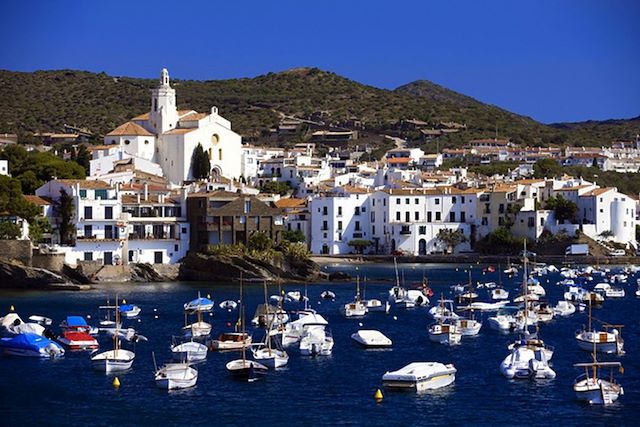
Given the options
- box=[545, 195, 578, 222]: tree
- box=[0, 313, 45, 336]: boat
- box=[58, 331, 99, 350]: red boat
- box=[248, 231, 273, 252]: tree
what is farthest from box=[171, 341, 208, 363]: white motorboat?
box=[545, 195, 578, 222]: tree

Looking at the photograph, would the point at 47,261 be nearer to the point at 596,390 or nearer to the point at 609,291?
the point at 609,291

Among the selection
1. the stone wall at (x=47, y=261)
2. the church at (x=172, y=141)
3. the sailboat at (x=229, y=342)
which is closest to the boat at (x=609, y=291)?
the sailboat at (x=229, y=342)

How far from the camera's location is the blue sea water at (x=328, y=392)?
3247 cm

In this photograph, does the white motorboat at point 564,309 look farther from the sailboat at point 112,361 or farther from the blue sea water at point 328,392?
the sailboat at point 112,361

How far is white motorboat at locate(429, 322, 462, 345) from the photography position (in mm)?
45875

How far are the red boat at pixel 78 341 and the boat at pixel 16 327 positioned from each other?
910mm

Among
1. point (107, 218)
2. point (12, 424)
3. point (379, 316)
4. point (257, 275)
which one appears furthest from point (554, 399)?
point (107, 218)

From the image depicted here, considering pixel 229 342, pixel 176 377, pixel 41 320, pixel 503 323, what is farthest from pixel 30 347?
pixel 503 323

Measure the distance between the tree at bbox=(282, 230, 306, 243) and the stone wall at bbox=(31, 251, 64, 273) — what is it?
23102 millimetres

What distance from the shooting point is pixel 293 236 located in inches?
3561

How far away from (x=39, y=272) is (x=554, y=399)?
126ft

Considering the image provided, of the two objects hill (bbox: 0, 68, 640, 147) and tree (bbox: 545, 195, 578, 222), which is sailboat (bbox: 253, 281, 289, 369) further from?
hill (bbox: 0, 68, 640, 147)

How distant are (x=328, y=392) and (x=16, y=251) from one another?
3576 centimetres

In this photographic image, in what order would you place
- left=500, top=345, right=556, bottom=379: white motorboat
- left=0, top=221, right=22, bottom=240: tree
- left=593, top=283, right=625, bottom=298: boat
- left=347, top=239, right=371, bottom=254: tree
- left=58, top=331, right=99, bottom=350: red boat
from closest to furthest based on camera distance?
left=500, top=345, right=556, bottom=379: white motorboat
left=58, top=331, right=99, bottom=350: red boat
left=593, top=283, right=625, bottom=298: boat
left=0, top=221, right=22, bottom=240: tree
left=347, top=239, right=371, bottom=254: tree
